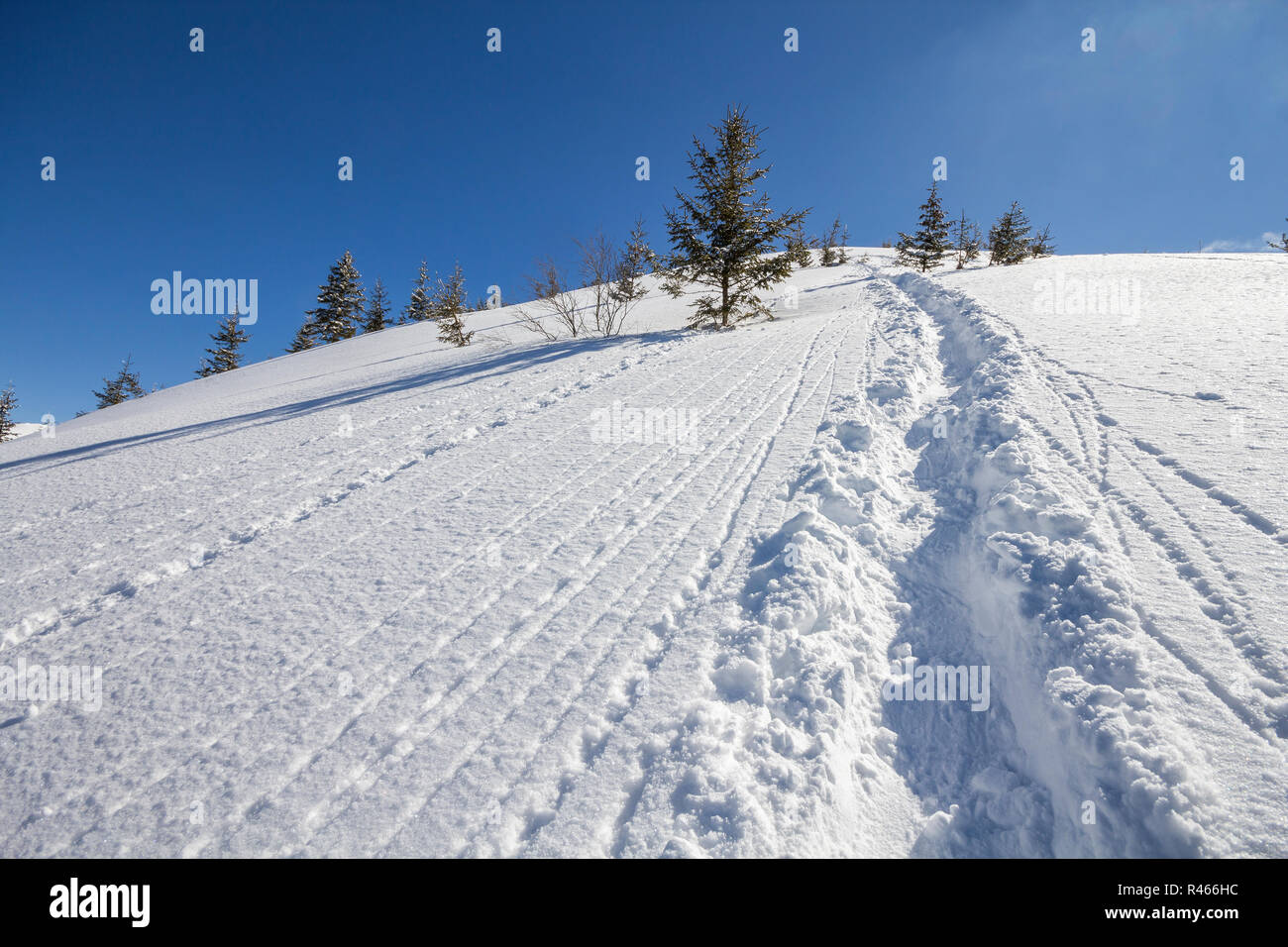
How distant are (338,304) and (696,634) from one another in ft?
128

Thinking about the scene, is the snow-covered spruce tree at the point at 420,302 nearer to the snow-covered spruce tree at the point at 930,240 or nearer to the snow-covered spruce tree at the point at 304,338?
the snow-covered spruce tree at the point at 304,338

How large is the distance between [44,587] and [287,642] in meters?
2.68

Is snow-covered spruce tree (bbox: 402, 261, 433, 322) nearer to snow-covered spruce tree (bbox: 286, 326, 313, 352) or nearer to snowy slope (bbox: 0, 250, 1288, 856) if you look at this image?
snow-covered spruce tree (bbox: 286, 326, 313, 352)

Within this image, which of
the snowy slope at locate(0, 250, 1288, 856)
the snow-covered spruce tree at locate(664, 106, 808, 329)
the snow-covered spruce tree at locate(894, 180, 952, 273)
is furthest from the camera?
the snow-covered spruce tree at locate(894, 180, 952, 273)

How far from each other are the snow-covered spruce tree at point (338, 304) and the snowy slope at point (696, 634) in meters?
31.6

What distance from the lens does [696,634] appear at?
287cm

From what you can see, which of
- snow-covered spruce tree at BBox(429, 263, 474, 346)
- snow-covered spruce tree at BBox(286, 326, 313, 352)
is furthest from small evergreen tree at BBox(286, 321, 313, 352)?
snow-covered spruce tree at BBox(429, 263, 474, 346)

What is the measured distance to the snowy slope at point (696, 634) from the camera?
2.00 meters

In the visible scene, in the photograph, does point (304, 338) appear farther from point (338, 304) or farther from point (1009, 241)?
point (1009, 241)

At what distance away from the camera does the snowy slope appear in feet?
6.56

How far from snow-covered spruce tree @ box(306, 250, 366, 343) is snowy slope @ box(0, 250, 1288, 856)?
31.6 metres

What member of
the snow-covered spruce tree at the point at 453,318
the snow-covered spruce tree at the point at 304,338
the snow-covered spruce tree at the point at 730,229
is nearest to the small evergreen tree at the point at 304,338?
the snow-covered spruce tree at the point at 304,338

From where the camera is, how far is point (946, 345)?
9.09 meters
